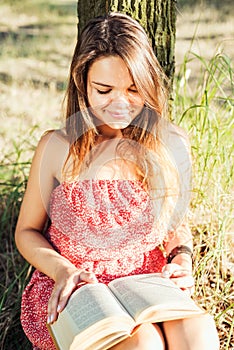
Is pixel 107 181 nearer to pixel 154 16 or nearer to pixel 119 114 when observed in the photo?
pixel 119 114

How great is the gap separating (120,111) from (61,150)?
0.24m

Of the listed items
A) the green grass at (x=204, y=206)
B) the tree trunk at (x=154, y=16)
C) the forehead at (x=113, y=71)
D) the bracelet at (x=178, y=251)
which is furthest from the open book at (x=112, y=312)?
the tree trunk at (x=154, y=16)

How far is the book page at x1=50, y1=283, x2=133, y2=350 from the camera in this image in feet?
5.86

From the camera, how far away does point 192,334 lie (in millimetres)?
1881

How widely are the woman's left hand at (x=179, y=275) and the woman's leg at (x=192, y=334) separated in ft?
0.54

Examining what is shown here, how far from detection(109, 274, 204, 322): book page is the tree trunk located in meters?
0.83

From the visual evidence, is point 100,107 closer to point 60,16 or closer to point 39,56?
point 39,56

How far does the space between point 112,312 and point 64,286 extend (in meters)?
0.22

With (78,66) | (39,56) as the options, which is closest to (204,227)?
(78,66)

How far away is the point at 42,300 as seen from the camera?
7.08ft

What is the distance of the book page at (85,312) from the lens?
1785 millimetres

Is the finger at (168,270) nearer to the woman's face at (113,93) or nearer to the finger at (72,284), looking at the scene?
the finger at (72,284)

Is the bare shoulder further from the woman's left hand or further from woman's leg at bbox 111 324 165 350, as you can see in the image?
woman's leg at bbox 111 324 165 350

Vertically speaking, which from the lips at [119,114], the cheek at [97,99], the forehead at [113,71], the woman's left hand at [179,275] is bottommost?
the woman's left hand at [179,275]
